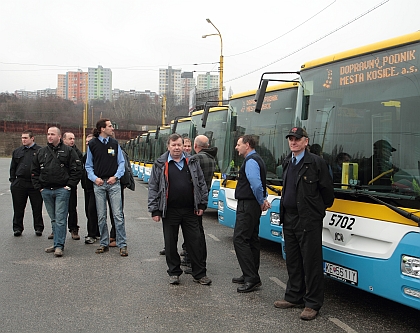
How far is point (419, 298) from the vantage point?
4.18 m

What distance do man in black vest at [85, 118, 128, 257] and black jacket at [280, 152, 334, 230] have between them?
3.81 metres

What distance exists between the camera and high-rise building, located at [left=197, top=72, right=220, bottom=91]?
7331 cm

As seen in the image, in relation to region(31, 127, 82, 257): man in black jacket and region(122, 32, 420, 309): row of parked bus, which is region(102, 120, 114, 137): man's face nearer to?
region(31, 127, 82, 257): man in black jacket

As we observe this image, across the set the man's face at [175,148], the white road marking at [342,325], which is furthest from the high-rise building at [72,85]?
the white road marking at [342,325]

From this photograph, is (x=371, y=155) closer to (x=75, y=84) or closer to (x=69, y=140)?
(x=69, y=140)

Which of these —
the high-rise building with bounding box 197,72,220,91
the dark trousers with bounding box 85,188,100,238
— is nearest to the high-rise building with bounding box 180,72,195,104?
the high-rise building with bounding box 197,72,220,91

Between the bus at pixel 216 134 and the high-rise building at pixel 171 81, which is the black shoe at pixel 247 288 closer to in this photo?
the bus at pixel 216 134

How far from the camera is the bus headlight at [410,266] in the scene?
165 inches

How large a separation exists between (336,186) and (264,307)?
1.55 meters

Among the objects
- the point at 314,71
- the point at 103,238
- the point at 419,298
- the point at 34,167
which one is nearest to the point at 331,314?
the point at 419,298

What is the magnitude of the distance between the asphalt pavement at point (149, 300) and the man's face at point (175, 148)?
64.8 inches

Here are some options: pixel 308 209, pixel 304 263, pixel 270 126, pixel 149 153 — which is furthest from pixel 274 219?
pixel 149 153

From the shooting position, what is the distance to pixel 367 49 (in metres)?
5.35

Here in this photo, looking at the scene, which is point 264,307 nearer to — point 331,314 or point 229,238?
point 331,314
